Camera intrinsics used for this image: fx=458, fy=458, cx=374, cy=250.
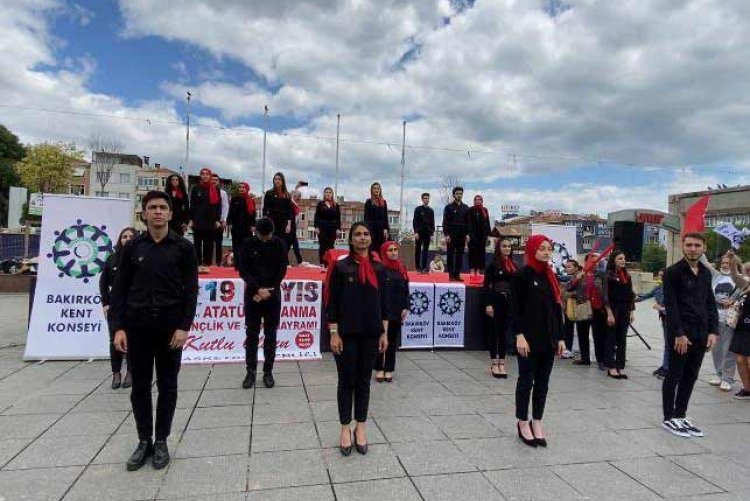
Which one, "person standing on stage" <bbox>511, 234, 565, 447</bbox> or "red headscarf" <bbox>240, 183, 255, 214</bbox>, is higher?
"red headscarf" <bbox>240, 183, 255, 214</bbox>

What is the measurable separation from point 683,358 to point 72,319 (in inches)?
285

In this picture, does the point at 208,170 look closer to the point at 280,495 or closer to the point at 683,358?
the point at 280,495

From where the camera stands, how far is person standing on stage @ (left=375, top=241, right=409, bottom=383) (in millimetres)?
5594

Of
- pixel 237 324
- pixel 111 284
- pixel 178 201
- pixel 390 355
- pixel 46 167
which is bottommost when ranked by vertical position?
pixel 390 355

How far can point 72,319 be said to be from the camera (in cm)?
624

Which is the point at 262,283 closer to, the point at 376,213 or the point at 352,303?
the point at 352,303

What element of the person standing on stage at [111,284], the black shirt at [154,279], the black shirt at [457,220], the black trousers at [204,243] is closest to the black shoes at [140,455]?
the black shirt at [154,279]

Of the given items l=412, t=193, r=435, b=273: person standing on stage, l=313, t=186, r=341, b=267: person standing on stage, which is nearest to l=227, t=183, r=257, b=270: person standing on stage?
l=313, t=186, r=341, b=267: person standing on stage

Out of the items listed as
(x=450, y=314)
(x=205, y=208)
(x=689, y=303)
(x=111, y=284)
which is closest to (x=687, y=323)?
(x=689, y=303)

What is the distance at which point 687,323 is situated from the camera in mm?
4172

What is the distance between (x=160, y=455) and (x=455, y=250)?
6.12 m

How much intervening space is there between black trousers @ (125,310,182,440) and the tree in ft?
128

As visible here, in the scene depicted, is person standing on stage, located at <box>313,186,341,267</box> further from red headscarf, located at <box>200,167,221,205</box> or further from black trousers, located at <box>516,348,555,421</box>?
black trousers, located at <box>516,348,555,421</box>

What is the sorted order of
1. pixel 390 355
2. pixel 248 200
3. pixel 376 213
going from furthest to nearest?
1. pixel 376 213
2. pixel 248 200
3. pixel 390 355
